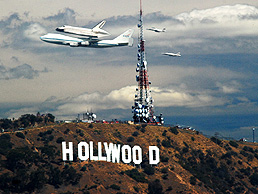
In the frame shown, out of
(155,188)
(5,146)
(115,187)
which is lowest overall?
(155,188)

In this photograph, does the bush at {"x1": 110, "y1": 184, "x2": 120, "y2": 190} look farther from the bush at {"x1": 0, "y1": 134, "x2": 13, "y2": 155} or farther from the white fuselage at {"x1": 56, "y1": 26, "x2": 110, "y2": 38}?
the white fuselage at {"x1": 56, "y1": 26, "x2": 110, "y2": 38}

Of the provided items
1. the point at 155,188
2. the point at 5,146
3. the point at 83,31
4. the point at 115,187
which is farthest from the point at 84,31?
the point at 155,188

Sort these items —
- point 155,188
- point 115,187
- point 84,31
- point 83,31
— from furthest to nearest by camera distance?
point 155,188 < point 84,31 < point 83,31 < point 115,187

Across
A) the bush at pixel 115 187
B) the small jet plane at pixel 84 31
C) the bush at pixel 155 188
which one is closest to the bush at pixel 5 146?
the bush at pixel 115 187

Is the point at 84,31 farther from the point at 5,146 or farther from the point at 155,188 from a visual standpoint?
the point at 155,188

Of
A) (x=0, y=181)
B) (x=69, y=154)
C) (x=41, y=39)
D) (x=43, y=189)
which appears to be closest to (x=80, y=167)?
(x=69, y=154)

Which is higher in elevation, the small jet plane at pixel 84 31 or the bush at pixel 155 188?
the small jet plane at pixel 84 31

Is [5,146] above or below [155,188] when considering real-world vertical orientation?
above

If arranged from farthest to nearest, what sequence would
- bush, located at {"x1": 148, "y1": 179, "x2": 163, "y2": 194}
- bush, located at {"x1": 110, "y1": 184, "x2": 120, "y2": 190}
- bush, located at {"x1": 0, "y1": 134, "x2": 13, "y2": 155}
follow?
bush, located at {"x1": 148, "y1": 179, "x2": 163, "y2": 194}, bush, located at {"x1": 0, "y1": 134, "x2": 13, "y2": 155}, bush, located at {"x1": 110, "y1": 184, "x2": 120, "y2": 190}

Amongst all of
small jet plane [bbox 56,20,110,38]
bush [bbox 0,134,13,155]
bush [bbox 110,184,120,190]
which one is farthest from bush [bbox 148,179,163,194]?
small jet plane [bbox 56,20,110,38]

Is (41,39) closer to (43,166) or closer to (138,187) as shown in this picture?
(43,166)

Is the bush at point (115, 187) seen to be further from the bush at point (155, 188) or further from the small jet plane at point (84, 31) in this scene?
the small jet plane at point (84, 31)
